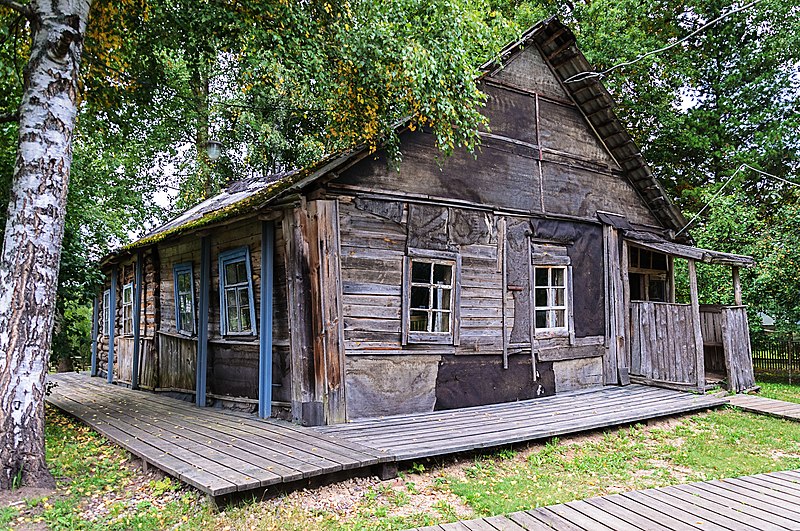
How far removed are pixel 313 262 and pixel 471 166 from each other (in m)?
3.42

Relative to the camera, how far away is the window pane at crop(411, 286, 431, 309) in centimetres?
881

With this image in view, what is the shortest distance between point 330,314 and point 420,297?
68.6 inches

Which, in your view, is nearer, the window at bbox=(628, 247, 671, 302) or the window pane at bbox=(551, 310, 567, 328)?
the window pane at bbox=(551, 310, 567, 328)

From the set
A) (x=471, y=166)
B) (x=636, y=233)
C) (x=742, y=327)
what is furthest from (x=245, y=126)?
(x=742, y=327)

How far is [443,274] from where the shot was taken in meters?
9.16

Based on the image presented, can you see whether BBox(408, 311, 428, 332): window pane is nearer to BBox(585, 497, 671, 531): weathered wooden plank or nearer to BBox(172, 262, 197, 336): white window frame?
BBox(172, 262, 197, 336): white window frame

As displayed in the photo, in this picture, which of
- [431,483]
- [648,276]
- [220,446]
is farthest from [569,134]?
[220,446]

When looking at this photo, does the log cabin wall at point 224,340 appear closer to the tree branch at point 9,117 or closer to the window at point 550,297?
the tree branch at point 9,117

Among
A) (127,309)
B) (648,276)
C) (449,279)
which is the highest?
(648,276)

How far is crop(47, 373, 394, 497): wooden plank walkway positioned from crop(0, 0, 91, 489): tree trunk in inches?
48.8

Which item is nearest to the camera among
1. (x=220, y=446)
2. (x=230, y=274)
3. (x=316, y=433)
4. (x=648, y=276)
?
(x=220, y=446)

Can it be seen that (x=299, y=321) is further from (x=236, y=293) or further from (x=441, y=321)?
(x=441, y=321)

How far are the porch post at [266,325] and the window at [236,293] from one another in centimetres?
55

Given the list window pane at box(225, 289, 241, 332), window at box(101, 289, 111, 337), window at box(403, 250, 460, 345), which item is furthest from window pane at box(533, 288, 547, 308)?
window at box(101, 289, 111, 337)
